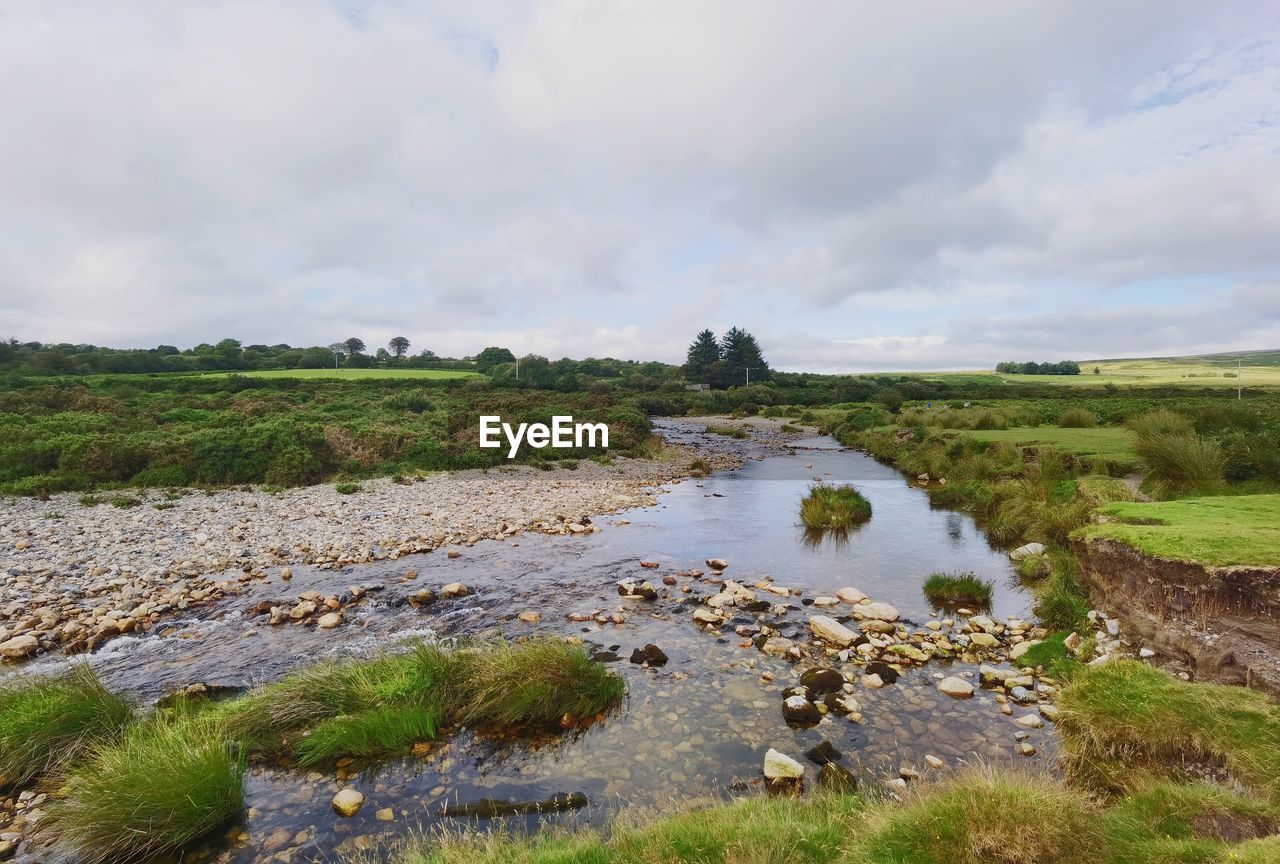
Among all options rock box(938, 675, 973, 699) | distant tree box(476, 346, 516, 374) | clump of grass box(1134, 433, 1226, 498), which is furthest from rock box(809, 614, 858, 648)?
distant tree box(476, 346, 516, 374)

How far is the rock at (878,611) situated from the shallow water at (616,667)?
525 millimetres

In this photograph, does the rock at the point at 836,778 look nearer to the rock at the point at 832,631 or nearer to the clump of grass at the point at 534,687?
the clump of grass at the point at 534,687

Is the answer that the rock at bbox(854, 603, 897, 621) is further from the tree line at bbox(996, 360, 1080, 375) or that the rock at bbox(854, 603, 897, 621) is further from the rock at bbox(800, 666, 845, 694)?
the tree line at bbox(996, 360, 1080, 375)

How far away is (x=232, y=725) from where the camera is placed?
630 centimetres

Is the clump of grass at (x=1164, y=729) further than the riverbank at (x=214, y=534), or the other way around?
the riverbank at (x=214, y=534)

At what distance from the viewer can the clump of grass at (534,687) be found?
6.79m

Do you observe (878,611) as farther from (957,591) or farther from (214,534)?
(214,534)

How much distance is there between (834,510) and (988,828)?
1379 centimetres

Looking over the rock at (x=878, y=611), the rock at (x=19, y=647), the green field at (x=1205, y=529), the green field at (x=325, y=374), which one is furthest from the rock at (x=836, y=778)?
the green field at (x=325, y=374)

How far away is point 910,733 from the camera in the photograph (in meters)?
6.40

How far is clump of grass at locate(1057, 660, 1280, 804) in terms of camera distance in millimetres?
4855

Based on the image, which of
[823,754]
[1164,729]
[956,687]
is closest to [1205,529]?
[1164,729]

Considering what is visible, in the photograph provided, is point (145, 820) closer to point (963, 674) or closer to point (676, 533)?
point (963, 674)

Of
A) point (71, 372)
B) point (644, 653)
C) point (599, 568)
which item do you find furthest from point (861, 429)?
point (71, 372)
